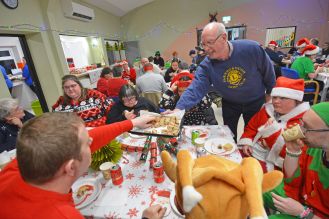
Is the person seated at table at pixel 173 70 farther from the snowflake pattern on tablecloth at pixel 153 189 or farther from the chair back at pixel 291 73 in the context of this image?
the snowflake pattern on tablecloth at pixel 153 189

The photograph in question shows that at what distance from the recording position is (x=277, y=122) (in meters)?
1.64

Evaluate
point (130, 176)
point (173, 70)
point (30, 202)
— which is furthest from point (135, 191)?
A: point (173, 70)

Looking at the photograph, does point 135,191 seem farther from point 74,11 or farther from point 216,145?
point 74,11

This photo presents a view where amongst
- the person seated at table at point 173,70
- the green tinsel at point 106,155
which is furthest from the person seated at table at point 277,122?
the person seated at table at point 173,70

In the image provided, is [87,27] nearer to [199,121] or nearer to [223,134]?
[199,121]

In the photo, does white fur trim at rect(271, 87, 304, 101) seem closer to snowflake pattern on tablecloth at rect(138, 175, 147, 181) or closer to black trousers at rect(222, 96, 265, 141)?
black trousers at rect(222, 96, 265, 141)

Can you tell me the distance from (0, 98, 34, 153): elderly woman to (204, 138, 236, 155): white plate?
225 cm

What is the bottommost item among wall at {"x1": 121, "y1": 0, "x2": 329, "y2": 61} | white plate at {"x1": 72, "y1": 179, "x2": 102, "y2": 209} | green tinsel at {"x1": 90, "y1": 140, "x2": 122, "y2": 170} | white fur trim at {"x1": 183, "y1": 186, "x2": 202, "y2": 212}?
white plate at {"x1": 72, "y1": 179, "x2": 102, "y2": 209}

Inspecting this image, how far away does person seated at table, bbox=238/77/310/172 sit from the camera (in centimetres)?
155

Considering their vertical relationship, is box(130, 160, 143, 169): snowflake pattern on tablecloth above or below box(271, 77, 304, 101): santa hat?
below

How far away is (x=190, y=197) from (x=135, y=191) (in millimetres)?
748

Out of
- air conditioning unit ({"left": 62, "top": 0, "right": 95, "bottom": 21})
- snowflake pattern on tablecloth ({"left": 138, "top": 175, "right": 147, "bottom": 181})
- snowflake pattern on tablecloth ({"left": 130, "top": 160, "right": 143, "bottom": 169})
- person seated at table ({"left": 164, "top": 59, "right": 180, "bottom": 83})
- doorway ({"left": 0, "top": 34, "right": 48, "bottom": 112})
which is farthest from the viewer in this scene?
person seated at table ({"left": 164, "top": 59, "right": 180, "bottom": 83})

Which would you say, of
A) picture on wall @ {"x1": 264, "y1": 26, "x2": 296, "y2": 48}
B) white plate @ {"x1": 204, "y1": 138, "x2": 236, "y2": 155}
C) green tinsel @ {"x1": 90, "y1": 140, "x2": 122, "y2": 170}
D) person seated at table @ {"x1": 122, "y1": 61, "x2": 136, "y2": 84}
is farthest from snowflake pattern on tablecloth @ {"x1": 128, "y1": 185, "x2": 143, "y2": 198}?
picture on wall @ {"x1": 264, "y1": 26, "x2": 296, "y2": 48}

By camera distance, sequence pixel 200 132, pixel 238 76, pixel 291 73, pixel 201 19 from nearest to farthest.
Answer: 1. pixel 200 132
2. pixel 238 76
3. pixel 291 73
4. pixel 201 19
